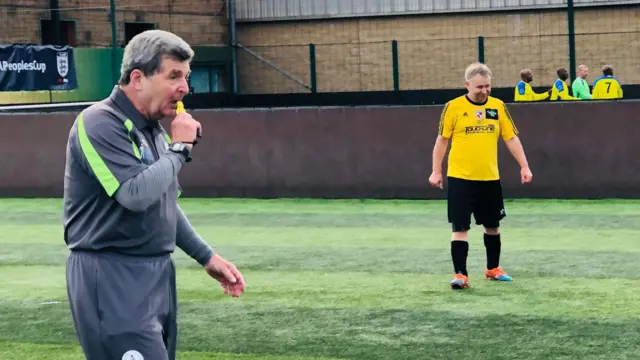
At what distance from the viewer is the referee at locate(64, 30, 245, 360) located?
3.76 meters

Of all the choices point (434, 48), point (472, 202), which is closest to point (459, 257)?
point (472, 202)

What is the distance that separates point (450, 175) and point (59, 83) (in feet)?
58.9

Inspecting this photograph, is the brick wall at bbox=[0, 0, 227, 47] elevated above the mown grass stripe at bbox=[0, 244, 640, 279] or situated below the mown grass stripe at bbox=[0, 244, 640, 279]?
above

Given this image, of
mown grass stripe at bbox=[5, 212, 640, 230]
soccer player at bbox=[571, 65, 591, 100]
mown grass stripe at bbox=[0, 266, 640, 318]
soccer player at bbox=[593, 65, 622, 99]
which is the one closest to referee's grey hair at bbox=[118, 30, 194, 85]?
mown grass stripe at bbox=[0, 266, 640, 318]

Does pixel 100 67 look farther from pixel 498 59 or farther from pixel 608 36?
pixel 608 36

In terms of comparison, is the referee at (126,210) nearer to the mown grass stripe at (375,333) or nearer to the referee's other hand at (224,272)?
the referee's other hand at (224,272)

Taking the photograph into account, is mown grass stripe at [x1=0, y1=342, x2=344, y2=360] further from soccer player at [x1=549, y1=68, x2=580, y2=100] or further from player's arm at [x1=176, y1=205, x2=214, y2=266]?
soccer player at [x1=549, y1=68, x2=580, y2=100]

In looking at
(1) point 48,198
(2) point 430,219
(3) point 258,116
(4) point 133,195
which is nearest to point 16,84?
(1) point 48,198

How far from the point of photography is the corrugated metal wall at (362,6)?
32.2 metres

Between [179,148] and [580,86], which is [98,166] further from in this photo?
[580,86]

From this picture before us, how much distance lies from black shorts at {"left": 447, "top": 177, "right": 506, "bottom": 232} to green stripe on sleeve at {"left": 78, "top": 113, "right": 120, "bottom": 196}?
5.77m

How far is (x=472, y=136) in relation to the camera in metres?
9.32

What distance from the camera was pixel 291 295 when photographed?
29.6 ft

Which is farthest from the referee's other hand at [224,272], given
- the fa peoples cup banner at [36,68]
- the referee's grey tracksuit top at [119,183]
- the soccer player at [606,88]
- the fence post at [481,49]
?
the fa peoples cup banner at [36,68]
